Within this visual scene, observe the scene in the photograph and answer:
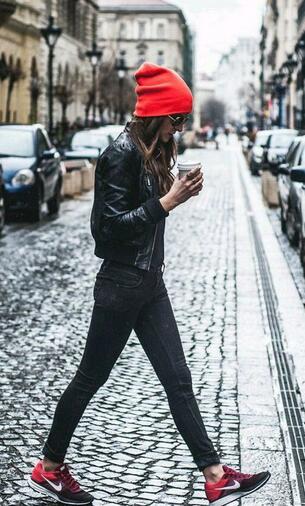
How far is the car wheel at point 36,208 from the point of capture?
19172mm

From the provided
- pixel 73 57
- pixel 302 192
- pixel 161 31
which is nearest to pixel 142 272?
pixel 302 192

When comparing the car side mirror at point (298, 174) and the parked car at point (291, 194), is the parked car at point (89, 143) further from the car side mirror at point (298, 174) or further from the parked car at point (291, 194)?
the car side mirror at point (298, 174)

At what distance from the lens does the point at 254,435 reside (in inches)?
237

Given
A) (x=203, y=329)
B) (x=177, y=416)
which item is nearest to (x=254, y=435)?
(x=177, y=416)

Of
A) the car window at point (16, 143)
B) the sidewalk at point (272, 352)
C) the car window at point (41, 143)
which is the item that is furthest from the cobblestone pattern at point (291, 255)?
the car window at point (16, 143)

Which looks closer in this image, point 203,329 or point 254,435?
point 254,435

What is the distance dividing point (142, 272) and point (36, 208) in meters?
14.8

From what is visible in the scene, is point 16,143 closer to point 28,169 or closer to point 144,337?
point 28,169

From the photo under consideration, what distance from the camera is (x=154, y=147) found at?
448 cm

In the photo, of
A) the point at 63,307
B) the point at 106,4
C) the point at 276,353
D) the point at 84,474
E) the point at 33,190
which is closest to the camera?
the point at 84,474

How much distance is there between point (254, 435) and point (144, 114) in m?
2.27

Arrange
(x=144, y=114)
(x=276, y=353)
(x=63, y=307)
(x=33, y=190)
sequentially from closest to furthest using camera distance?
(x=144, y=114)
(x=276, y=353)
(x=63, y=307)
(x=33, y=190)

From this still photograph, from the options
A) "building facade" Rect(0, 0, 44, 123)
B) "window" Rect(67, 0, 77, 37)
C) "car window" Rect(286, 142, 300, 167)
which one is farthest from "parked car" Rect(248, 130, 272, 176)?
"window" Rect(67, 0, 77, 37)

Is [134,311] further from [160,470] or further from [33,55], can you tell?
[33,55]
